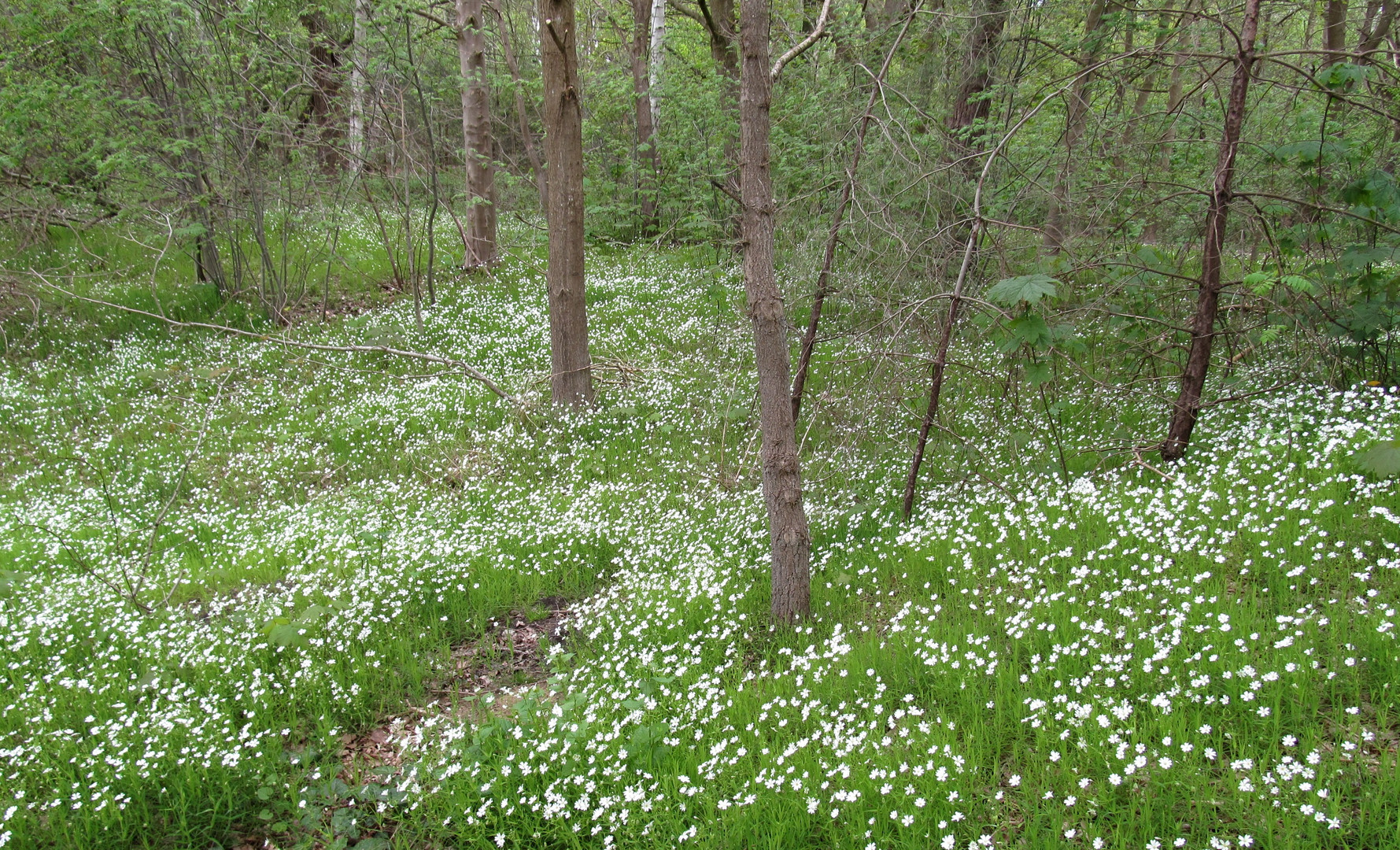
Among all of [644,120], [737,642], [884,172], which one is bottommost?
[737,642]

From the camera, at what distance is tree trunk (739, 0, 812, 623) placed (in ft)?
14.7

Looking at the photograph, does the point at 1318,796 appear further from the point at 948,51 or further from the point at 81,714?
the point at 948,51

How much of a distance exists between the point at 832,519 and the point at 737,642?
→ 5.74 feet

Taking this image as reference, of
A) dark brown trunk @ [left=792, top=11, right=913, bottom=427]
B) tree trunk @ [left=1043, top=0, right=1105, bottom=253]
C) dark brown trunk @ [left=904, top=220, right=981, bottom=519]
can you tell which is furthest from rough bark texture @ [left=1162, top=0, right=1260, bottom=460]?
dark brown trunk @ [left=792, top=11, right=913, bottom=427]

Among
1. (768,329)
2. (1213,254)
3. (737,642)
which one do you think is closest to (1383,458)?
(1213,254)

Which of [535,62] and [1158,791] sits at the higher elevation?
[535,62]

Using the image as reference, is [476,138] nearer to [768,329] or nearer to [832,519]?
[832,519]

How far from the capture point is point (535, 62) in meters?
23.1

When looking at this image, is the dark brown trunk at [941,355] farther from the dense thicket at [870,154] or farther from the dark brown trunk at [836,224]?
the dark brown trunk at [836,224]

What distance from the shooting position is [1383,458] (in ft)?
12.9

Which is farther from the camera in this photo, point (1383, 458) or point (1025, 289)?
point (1025, 289)

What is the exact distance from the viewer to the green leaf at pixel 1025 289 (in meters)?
4.13

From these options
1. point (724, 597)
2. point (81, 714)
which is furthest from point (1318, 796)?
point (81, 714)

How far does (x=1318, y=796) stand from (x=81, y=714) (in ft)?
21.5
